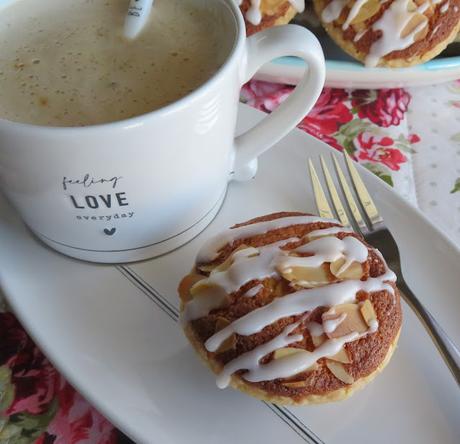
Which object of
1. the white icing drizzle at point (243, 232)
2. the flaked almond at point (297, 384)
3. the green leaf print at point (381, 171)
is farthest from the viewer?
the green leaf print at point (381, 171)

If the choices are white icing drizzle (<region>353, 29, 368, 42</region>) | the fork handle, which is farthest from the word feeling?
white icing drizzle (<region>353, 29, 368, 42</region>)

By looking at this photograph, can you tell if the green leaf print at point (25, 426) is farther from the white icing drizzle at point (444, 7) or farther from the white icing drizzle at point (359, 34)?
the white icing drizzle at point (444, 7)

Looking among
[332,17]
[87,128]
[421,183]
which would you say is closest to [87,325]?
[87,128]

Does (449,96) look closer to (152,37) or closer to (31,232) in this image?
(152,37)

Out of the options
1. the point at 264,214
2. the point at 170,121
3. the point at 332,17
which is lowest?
the point at 264,214

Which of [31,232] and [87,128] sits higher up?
[87,128]

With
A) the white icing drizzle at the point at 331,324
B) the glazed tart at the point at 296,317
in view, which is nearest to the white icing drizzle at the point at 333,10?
the glazed tart at the point at 296,317

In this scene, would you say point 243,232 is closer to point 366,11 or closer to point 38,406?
point 38,406
